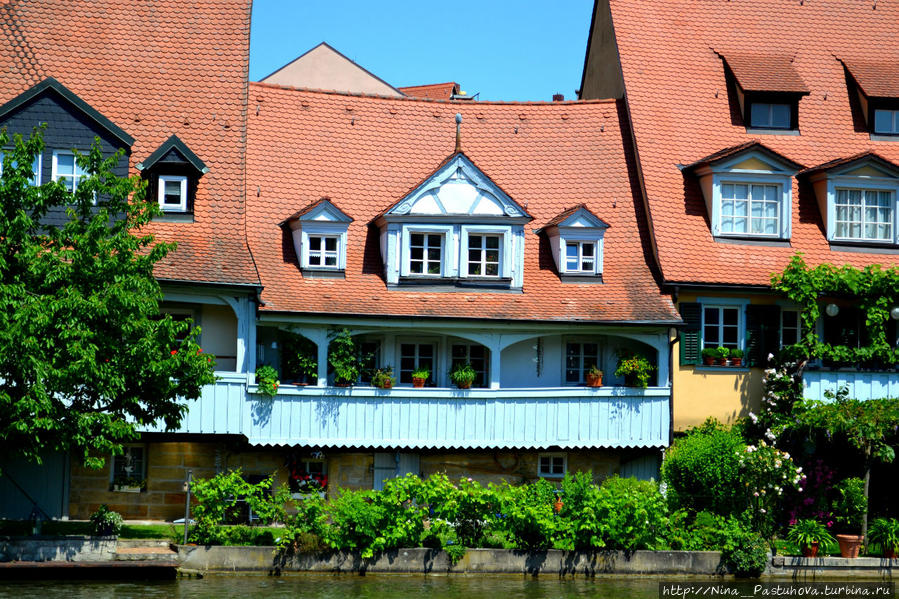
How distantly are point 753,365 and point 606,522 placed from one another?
7516mm

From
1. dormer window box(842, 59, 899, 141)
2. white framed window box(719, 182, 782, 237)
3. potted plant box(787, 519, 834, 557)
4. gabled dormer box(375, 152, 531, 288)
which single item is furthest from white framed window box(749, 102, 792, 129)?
potted plant box(787, 519, 834, 557)

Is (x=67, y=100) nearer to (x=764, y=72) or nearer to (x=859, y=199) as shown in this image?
(x=764, y=72)

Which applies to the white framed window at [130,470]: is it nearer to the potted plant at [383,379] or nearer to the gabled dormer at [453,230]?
the potted plant at [383,379]

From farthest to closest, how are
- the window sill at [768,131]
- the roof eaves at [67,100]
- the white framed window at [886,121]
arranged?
the white framed window at [886,121] → the window sill at [768,131] → the roof eaves at [67,100]

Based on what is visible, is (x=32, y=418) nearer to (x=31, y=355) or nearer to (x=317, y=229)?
(x=31, y=355)

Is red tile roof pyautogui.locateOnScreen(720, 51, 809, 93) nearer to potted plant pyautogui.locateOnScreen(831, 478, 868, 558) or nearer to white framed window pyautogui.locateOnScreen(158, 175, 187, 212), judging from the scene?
potted plant pyautogui.locateOnScreen(831, 478, 868, 558)

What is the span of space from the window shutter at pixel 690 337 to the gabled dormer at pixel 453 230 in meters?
3.91

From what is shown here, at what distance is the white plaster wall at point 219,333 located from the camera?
30.8 m

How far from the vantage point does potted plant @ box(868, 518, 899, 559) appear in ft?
92.7

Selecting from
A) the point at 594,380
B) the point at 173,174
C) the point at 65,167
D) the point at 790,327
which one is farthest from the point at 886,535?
the point at 65,167

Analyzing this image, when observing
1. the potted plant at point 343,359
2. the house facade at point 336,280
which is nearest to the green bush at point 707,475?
the house facade at point 336,280

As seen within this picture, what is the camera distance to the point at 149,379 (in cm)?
2544

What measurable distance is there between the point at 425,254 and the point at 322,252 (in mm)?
Answer: 2367

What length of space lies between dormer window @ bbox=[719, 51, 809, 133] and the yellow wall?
6.24 m
